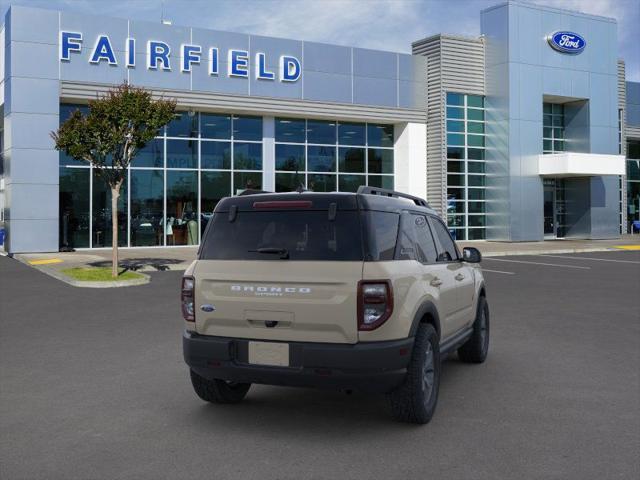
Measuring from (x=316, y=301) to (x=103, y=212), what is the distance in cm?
2176

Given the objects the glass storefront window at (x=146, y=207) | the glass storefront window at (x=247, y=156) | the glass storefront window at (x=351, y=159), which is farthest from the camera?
the glass storefront window at (x=351, y=159)

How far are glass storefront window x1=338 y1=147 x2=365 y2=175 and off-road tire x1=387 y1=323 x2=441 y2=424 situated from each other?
81.0 feet

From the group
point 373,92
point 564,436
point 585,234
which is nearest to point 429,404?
point 564,436

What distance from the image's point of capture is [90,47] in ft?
77.4

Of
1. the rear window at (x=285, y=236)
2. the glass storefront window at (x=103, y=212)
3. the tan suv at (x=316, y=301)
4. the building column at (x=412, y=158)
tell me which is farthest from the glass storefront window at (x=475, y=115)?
the rear window at (x=285, y=236)

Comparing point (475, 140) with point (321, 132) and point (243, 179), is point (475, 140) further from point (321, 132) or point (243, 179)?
point (243, 179)

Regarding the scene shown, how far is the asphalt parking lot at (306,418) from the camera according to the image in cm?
427

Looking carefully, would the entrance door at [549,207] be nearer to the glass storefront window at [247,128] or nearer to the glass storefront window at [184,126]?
the glass storefront window at [247,128]

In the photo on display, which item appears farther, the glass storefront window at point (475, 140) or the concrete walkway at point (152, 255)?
the glass storefront window at point (475, 140)

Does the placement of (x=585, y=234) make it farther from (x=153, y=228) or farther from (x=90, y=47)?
(x=90, y=47)

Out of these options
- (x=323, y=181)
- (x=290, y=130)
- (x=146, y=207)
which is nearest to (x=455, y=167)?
(x=323, y=181)

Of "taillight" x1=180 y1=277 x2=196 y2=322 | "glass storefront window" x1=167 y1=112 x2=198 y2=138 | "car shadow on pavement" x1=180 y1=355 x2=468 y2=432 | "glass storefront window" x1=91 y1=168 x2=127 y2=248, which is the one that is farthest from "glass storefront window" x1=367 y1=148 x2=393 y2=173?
"taillight" x1=180 y1=277 x2=196 y2=322

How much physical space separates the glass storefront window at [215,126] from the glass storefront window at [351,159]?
5.19 metres

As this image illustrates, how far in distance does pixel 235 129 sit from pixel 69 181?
667 cm
